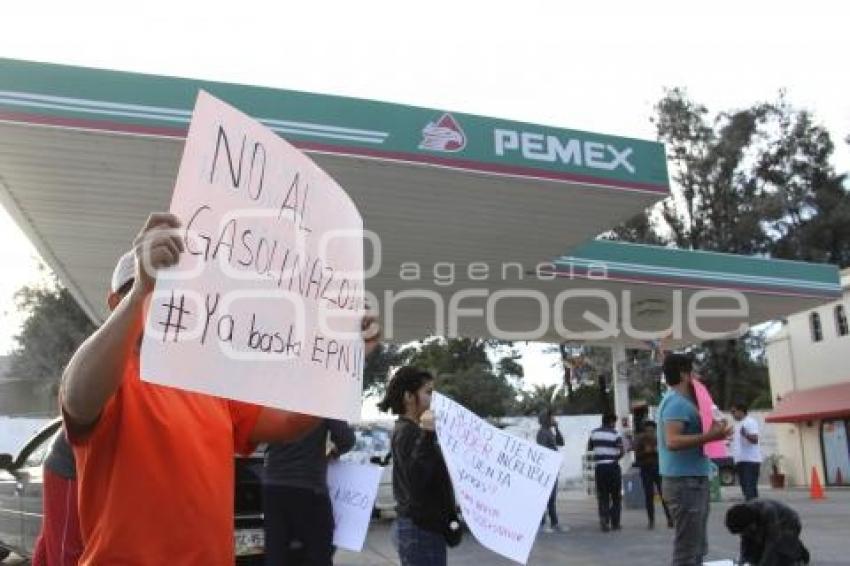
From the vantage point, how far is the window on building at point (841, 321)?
2870 centimetres

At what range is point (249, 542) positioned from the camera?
704 cm

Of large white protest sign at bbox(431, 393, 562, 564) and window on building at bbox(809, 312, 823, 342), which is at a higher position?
window on building at bbox(809, 312, 823, 342)

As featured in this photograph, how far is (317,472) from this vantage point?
5242 mm

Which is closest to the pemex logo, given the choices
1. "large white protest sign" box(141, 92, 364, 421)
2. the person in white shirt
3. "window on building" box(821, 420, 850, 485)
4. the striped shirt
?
the striped shirt

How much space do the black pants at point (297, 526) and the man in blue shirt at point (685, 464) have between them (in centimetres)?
229

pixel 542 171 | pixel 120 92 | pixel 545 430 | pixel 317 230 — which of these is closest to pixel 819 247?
pixel 545 430

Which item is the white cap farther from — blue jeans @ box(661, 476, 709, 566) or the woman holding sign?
blue jeans @ box(661, 476, 709, 566)

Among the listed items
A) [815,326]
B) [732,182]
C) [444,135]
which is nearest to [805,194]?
[732,182]

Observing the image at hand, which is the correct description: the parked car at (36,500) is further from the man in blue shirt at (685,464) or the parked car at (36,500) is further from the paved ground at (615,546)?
the man in blue shirt at (685,464)

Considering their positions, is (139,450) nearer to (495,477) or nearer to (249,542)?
(495,477)

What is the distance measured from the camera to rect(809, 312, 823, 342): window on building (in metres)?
30.3

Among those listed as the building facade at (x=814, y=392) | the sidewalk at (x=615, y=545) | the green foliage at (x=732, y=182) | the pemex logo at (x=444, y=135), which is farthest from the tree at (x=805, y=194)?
the pemex logo at (x=444, y=135)

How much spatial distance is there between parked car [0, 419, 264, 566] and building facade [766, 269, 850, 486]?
79.7ft

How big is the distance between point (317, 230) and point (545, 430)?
34.8ft
